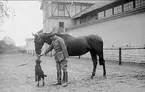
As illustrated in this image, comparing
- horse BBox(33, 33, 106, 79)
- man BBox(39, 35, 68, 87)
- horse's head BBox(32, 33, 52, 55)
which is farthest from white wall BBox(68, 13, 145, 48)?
horse's head BBox(32, 33, 52, 55)

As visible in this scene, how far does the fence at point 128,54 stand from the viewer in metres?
13.5

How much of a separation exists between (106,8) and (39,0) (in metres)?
18.0

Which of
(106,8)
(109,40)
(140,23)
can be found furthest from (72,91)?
(106,8)

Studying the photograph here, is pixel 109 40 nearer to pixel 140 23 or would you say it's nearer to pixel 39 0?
pixel 140 23

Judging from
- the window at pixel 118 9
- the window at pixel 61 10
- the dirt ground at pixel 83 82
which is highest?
the window at pixel 61 10

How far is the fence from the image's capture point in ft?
44.2

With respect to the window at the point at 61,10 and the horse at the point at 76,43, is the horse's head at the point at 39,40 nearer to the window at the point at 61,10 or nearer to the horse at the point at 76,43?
the horse at the point at 76,43

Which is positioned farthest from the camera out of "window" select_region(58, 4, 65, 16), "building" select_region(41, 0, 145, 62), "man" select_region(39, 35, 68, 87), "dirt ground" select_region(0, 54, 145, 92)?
"window" select_region(58, 4, 65, 16)

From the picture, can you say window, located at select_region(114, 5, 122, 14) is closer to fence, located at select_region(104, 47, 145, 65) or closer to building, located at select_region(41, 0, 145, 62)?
building, located at select_region(41, 0, 145, 62)

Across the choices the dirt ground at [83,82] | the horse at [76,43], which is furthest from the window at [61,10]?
the horse at [76,43]

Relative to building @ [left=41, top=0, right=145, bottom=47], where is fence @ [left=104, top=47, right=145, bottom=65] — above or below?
below

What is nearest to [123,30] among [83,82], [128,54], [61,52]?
[128,54]

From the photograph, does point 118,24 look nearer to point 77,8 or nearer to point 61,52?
point 61,52

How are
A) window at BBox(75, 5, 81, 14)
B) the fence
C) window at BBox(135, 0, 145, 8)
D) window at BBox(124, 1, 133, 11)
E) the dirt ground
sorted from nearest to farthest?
1. the dirt ground
2. the fence
3. window at BBox(135, 0, 145, 8)
4. window at BBox(124, 1, 133, 11)
5. window at BBox(75, 5, 81, 14)
